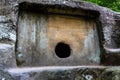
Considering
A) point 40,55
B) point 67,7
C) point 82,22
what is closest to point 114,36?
point 82,22

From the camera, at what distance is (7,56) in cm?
387

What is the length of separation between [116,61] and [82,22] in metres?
0.96

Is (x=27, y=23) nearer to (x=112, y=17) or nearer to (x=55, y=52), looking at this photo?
(x=55, y=52)

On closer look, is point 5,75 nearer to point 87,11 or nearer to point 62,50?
point 62,50

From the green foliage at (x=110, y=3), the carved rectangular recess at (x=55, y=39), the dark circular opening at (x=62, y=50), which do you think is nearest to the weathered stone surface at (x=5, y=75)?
the carved rectangular recess at (x=55, y=39)

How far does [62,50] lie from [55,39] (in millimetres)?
647

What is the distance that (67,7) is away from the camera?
4.63m

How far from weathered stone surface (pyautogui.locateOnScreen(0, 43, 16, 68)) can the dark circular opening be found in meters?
1.07

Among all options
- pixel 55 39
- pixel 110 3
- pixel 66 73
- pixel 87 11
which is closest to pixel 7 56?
pixel 66 73

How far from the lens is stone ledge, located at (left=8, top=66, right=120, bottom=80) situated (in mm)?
3807

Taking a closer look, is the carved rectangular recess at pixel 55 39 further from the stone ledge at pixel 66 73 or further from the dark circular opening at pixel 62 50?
the stone ledge at pixel 66 73

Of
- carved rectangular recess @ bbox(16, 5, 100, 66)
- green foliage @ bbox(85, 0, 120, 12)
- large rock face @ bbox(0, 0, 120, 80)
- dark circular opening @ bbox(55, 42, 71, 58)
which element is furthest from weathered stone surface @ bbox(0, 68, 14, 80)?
green foliage @ bbox(85, 0, 120, 12)

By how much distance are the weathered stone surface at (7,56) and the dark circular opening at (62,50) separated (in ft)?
3.51

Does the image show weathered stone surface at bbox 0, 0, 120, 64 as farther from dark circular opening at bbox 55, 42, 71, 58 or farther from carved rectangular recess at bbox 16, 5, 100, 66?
dark circular opening at bbox 55, 42, 71, 58
